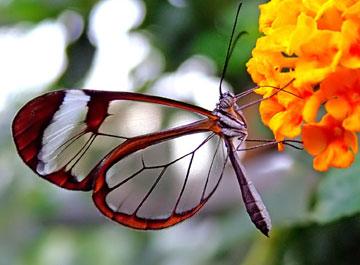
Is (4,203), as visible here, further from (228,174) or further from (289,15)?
(289,15)

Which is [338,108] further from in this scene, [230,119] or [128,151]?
[128,151]

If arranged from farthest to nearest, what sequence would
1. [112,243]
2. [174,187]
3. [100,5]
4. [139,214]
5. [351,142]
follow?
[112,243], [100,5], [174,187], [139,214], [351,142]

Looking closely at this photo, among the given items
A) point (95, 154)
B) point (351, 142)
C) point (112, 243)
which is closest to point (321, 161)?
point (351, 142)

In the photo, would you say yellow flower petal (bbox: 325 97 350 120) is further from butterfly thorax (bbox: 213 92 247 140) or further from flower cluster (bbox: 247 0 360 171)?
butterfly thorax (bbox: 213 92 247 140)

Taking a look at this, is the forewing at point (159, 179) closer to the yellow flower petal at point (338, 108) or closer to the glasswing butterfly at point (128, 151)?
the glasswing butterfly at point (128, 151)

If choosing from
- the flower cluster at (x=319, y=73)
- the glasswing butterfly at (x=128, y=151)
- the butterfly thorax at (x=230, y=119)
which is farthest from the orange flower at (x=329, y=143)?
the butterfly thorax at (x=230, y=119)

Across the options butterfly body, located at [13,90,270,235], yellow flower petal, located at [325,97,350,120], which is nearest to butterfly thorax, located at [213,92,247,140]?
butterfly body, located at [13,90,270,235]

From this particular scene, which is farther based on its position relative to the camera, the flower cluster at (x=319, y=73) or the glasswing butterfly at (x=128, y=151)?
the glasswing butterfly at (x=128, y=151)

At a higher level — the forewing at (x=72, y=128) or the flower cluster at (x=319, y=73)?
the flower cluster at (x=319, y=73)
